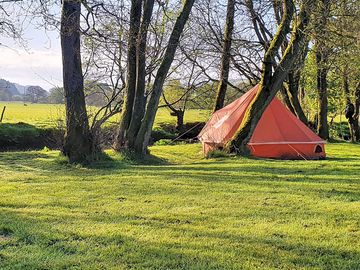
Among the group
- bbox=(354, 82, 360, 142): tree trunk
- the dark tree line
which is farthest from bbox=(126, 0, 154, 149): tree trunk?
bbox=(354, 82, 360, 142): tree trunk

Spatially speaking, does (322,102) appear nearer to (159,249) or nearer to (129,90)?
(129,90)

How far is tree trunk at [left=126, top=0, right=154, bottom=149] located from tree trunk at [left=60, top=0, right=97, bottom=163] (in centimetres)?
145

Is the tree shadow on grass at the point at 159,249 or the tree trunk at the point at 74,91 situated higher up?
the tree trunk at the point at 74,91

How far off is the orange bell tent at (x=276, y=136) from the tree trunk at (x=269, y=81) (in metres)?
0.56

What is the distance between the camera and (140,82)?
11.1 meters

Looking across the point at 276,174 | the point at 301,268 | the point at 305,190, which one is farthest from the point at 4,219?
the point at 276,174

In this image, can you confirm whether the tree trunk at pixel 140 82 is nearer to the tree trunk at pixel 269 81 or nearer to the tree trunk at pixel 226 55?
the tree trunk at pixel 269 81

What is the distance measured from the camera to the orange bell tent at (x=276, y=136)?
12680 mm

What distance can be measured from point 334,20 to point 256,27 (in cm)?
443

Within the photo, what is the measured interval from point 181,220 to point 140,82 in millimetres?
6930

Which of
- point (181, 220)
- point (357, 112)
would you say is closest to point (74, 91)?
point (181, 220)

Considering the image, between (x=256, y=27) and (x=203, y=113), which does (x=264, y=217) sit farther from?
(x=203, y=113)

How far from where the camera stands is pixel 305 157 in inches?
506

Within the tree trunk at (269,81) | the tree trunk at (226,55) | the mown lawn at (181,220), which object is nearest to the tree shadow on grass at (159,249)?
the mown lawn at (181,220)
